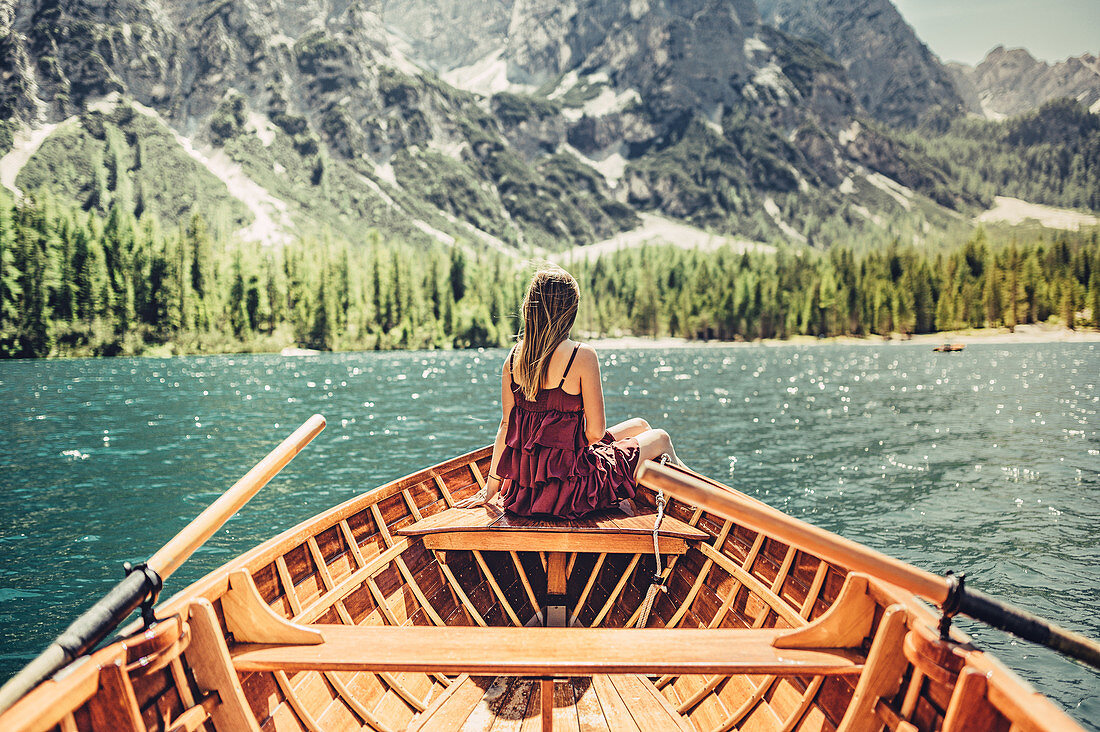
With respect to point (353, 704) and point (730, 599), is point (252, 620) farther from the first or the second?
point (730, 599)

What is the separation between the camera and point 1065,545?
12.8 meters

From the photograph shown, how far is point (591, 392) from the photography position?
5.48m

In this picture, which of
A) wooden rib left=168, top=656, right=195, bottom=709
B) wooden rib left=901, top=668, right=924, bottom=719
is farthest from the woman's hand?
wooden rib left=901, top=668, right=924, bottom=719

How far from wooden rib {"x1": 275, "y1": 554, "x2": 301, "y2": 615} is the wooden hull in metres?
0.02

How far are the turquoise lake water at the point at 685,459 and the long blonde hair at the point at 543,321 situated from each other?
7100 mm

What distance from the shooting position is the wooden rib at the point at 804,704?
430cm

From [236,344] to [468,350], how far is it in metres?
34.1

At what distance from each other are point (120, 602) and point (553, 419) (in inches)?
125

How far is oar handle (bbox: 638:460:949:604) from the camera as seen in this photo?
3.30 metres

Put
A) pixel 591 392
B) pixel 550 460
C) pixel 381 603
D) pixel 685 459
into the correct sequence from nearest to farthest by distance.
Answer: pixel 591 392, pixel 550 460, pixel 381 603, pixel 685 459

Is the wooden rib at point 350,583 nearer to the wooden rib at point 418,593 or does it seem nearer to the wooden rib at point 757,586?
the wooden rib at point 418,593

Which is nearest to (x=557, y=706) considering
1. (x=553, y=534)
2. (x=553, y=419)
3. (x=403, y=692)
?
(x=403, y=692)

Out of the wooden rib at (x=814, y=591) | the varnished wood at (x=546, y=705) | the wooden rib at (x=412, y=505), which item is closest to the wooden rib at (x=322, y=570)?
the wooden rib at (x=412, y=505)

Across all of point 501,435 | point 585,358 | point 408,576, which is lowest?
point 408,576
